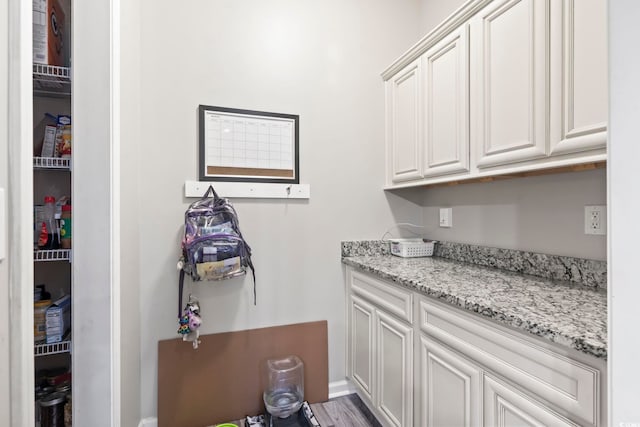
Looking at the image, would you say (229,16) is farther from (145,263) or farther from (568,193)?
(568,193)

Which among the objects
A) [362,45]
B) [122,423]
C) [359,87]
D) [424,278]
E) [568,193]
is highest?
[362,45]

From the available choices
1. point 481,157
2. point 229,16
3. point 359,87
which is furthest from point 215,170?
point 481,157

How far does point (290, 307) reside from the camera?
1.96 meters

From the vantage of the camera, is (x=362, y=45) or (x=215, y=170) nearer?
(x=215, y=170)

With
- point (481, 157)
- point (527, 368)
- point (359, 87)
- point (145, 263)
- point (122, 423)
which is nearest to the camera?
point (527, 368)

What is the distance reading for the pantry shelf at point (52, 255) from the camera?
1.32 m

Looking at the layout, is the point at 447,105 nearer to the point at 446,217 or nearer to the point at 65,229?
the point at 446,217

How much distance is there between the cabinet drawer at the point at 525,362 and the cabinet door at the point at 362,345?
58cm

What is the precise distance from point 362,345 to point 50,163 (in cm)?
179

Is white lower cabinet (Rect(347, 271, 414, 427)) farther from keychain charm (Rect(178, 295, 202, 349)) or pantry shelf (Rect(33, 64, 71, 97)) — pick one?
pantry shelf (Rect(33, 64, 71, 97))
